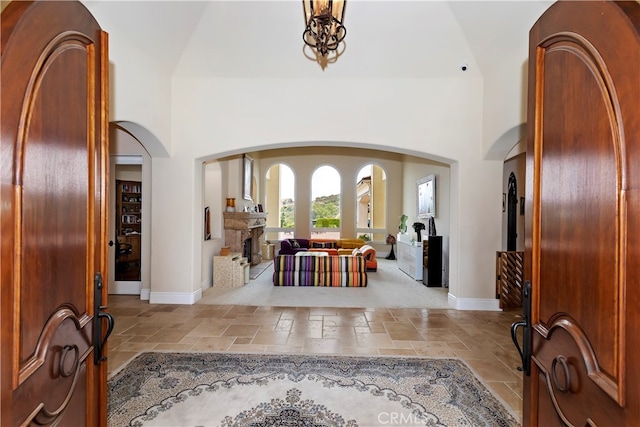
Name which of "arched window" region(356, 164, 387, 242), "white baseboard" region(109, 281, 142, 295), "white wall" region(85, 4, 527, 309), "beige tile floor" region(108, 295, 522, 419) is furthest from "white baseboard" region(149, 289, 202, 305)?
"arched window" region(356, 164, 387, 242)

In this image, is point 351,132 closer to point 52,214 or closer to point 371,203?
point 52,214

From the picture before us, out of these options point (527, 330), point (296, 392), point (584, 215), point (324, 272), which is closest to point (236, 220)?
point (324, 272)

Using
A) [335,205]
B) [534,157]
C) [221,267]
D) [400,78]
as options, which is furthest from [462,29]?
[335,205]

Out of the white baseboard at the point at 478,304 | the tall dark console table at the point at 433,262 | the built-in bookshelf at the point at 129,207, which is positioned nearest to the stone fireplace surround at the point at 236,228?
the built-in bookshelf at the point at 129,207

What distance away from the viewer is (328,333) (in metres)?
3.52

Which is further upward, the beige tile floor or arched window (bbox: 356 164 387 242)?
arched window (bbox: 356 164 387 242)

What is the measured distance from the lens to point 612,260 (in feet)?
2.72

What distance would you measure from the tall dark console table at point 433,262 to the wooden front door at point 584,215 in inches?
186

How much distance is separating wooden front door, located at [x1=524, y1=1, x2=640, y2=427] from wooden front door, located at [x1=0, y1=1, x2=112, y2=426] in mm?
1543

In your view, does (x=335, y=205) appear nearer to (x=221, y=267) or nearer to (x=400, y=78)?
(x=221, y=267)

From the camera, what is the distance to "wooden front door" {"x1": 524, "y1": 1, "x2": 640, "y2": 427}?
2.51 ft

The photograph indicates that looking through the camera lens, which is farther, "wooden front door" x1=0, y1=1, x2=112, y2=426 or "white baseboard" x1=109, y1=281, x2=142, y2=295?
"white baseboard" x1=109, y1=281, x2=142, y2=295

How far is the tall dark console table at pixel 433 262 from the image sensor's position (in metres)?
5.84

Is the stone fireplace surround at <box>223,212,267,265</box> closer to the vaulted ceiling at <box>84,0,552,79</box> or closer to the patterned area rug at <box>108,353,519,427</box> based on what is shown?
the vaulted ceiling at <box>84,0,552,79</box>
